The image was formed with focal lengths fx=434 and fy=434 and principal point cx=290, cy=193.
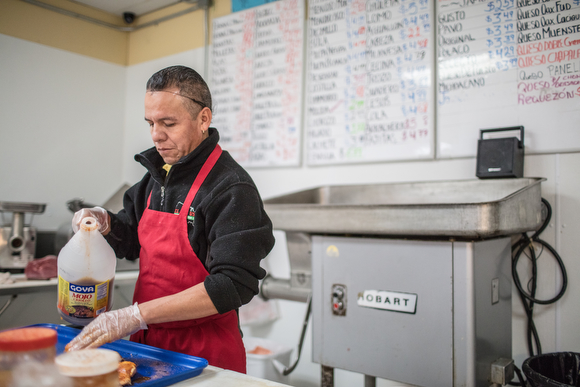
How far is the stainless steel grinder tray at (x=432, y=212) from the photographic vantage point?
1704 mm

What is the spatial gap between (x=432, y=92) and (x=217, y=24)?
78.0 inches

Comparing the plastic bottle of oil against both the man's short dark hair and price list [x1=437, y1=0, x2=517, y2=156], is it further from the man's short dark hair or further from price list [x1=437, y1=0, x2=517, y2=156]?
price list [x1=437, y1=0, x2=517, y2=156]

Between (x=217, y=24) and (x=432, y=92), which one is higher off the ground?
(x=217, y=24)

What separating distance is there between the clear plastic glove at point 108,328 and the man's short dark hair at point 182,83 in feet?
2.09

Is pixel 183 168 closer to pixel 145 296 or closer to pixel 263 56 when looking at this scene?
pixel 145 296

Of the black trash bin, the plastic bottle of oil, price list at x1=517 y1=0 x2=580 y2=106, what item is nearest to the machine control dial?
the black trash bin

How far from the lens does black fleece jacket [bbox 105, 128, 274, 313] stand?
48.1 inches

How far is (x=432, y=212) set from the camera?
1.78 metres

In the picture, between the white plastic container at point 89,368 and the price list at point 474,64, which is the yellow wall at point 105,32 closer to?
the price list at point 474,64

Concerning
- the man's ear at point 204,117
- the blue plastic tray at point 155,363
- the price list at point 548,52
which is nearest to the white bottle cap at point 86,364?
the blue plastic tray at point 155,363

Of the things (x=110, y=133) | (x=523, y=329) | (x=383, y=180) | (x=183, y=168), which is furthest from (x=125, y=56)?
(x=523, y=329)

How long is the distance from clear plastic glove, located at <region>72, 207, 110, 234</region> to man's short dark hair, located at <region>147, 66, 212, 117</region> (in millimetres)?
471

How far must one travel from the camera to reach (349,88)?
2.91 metres

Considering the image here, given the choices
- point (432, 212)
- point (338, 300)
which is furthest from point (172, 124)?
point (338, 300)
